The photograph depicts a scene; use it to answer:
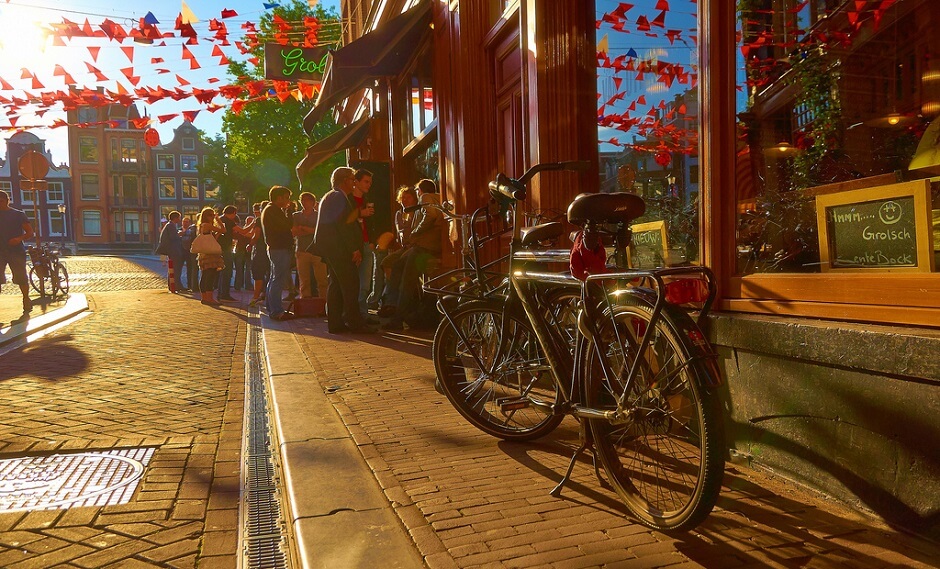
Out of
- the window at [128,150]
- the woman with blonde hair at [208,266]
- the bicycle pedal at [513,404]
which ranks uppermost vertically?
the window at [128,150]

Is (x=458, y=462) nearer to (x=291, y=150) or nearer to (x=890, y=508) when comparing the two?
(x=890, y=508)

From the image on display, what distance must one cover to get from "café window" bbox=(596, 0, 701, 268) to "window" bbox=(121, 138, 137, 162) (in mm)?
70848

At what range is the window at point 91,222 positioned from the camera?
66688 mm

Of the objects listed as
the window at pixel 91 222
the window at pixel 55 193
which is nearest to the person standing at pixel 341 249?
the window at pixel 91 222

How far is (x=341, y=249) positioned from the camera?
8.45m

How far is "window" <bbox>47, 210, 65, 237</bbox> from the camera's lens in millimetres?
66812

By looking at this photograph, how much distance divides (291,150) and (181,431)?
30874mm

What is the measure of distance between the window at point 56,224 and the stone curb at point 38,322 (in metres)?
60.3

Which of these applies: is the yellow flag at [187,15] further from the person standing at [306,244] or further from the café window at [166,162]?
the café window at [166,162]

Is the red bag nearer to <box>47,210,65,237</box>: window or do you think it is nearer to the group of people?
the group of people

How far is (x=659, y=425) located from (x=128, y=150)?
7380cm

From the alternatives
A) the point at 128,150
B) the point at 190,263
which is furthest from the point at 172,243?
the point at 128,150

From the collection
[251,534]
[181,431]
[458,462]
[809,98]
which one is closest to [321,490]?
[251,534]

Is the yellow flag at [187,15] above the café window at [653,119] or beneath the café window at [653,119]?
above
